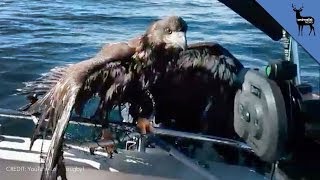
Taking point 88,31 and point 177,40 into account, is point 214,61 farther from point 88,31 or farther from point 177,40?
point 88,31

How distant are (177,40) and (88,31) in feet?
1.23

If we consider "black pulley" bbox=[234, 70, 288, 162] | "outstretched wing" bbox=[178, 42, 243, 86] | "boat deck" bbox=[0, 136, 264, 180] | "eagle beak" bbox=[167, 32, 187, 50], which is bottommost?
"boat deck" bbox=[0, 136, 264, 180]

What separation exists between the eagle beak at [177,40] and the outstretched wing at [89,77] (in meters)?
0.16

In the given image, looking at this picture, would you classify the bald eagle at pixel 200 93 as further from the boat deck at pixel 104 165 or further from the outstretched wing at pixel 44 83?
the outstretched wing at pixel 44 83

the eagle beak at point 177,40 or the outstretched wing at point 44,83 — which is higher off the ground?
the eagle beak at point 177,40

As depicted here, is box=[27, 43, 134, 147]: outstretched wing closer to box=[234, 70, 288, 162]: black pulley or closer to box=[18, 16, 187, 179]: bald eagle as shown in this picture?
A: box=[18, 16, 187, 179]: bald eagle

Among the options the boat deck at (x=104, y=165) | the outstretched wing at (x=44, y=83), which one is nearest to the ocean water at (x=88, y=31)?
the outstretched wing at (x=44, y=83)

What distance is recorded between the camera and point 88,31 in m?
2.07

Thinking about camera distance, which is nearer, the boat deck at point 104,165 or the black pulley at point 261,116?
the black pulley at point 261,116

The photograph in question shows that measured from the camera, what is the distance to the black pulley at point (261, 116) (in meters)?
1.92

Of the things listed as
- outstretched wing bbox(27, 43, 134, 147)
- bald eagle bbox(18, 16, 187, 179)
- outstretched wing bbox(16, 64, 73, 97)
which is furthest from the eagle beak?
outstretched wing bbox(16, 64, 73, 97)

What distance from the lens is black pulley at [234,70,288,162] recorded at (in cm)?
192

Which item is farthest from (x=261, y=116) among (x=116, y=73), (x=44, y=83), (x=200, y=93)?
(x=44, y=83)

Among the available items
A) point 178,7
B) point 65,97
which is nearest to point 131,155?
point 65,97
